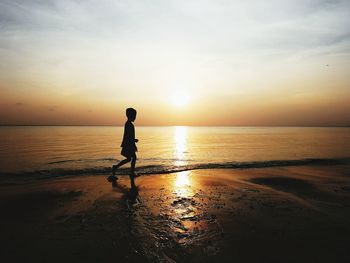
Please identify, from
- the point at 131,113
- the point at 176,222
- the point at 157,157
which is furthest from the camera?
the point at 157,157

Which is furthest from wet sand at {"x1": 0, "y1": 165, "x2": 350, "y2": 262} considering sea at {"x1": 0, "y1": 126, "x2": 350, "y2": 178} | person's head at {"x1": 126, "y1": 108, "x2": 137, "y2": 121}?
sea at {"x1": 0, "y1": 126, "x2": 350, "y2": 178}

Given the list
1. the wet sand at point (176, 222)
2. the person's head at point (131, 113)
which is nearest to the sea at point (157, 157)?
the person's head at point (131, 113)

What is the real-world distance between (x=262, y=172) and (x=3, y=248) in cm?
1048

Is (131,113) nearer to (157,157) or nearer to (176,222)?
(176,222)

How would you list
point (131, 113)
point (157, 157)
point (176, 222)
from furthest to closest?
point (157, 157), point (131, 113), point (176, 222)

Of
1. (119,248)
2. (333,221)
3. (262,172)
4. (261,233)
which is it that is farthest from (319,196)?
(119,248)

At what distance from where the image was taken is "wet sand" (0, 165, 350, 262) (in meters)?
3.76

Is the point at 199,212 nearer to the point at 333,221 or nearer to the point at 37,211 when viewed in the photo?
the point at 333,221

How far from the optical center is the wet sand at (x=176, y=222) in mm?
3759

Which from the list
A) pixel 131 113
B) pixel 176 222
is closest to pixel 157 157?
pixel 131 113

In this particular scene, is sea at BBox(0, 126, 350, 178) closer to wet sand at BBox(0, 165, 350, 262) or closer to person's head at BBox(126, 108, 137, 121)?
person's head at BBox(126, 108, 137, 121)

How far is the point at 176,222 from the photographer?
5.00 metres

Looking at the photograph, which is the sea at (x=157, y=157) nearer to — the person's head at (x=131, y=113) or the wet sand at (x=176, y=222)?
the person's head at (x=131, y=113)

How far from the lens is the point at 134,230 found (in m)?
4.63
